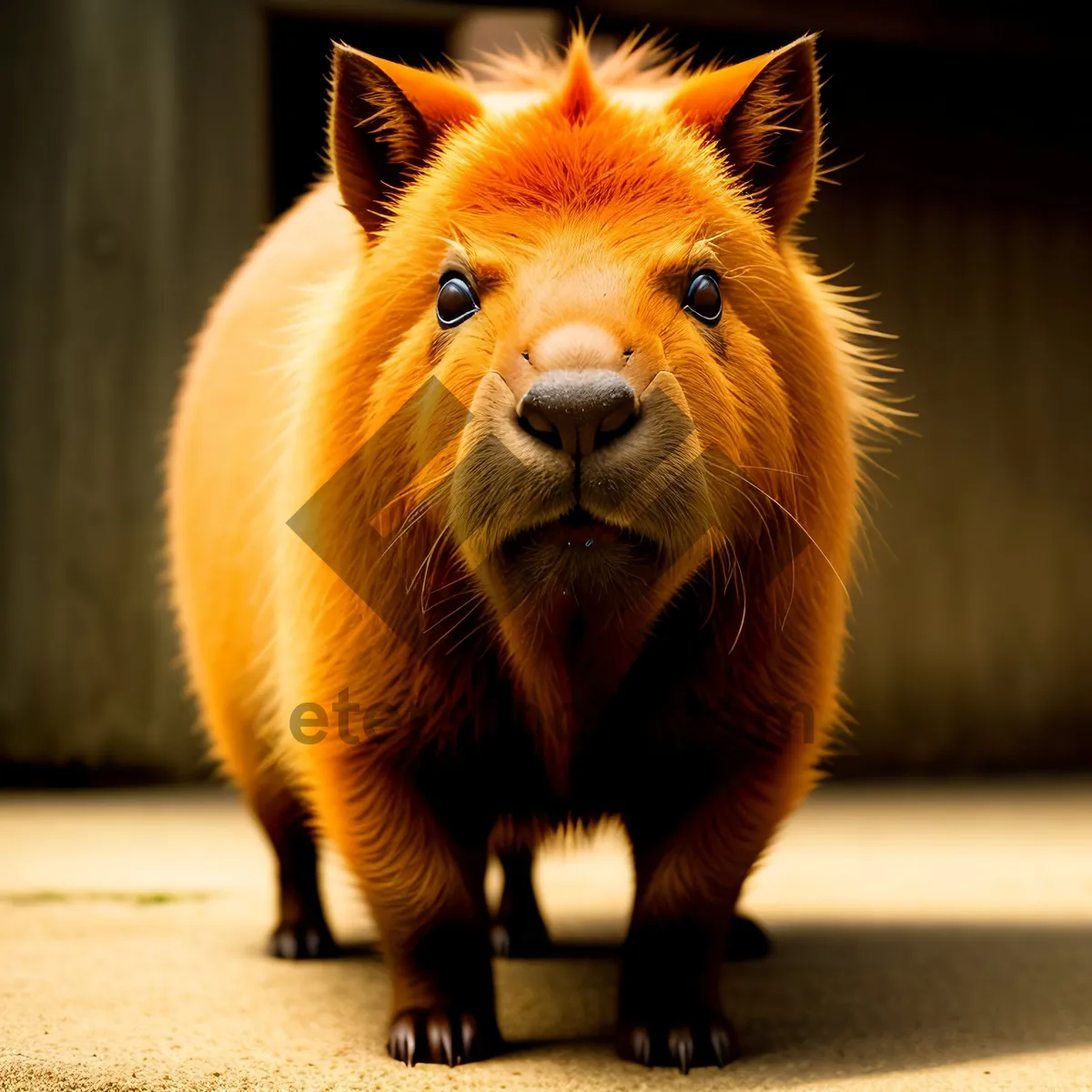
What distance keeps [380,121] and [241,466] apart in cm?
104

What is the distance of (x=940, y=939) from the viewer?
3.72 m

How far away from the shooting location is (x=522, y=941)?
3.72 meters

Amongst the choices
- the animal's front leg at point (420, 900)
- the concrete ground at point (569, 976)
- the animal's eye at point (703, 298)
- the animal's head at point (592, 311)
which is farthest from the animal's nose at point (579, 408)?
the concrete ground at point (569, 976)

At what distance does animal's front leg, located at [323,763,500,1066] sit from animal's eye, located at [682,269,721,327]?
984 millimetres

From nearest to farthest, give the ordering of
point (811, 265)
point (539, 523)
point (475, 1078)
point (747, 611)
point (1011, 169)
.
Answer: point (539, 523)
point (475, 1078)
point (747, 611)
point (811, 265)
point (1011, 169)

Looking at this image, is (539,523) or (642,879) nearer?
(539,523)

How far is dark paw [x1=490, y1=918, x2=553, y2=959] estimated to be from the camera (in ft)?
12.2

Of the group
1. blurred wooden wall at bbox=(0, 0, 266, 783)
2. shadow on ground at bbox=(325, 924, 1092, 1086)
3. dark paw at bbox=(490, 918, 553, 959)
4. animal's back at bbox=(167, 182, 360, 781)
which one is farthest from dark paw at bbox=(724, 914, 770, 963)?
blurred wooden wall at bbox=(0, 0, 266, 783)

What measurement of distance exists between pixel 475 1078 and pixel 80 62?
614 centimetres

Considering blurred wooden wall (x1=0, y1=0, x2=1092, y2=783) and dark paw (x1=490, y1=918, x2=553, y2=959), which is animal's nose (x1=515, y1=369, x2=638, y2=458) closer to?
dark paw (x1=490, y1=918, x2=553, y2=959)

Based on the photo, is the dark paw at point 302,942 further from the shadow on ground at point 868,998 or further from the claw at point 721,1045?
the claw at point 721,1045

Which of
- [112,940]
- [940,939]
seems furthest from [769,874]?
[112,940]

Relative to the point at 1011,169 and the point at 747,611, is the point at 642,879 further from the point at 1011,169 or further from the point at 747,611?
the point at 1011,169

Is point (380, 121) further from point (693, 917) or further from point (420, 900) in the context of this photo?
point (693, 917)
